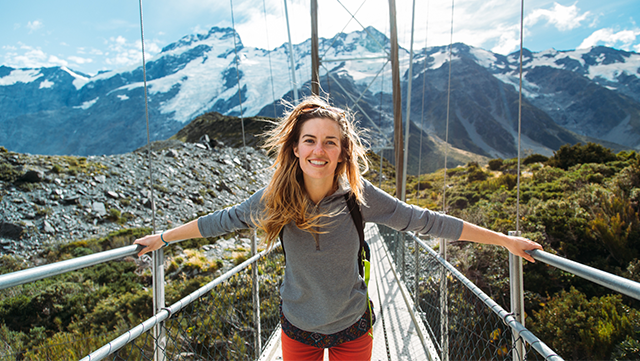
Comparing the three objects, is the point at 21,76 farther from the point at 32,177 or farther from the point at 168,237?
the point at 168,237

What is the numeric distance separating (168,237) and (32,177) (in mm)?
16150

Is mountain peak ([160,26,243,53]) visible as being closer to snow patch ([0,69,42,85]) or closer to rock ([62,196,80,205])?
snow patch ([0,69,42,85])

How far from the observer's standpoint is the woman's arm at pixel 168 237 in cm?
111

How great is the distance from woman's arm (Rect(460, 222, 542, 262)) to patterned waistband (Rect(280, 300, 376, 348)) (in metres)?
0.47

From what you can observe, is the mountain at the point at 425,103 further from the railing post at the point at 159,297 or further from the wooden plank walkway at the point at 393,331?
the railing post at the point at 159,297

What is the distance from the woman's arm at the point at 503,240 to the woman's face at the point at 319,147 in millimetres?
530

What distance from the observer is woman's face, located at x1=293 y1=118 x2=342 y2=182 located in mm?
1110

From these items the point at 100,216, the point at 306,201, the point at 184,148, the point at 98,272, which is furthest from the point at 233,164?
the point at 306,201

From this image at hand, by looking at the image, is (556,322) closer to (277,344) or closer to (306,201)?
(277,344)

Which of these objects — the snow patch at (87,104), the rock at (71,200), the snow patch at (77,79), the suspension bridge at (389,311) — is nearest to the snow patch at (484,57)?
the rock at (71,200)

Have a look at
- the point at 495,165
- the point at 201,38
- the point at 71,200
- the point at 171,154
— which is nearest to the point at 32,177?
the point at 71,200

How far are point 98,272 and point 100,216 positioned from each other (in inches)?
246

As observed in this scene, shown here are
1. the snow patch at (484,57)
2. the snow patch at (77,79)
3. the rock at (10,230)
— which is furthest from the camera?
the snow patch at (77,79)

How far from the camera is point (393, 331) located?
244 centimetres
